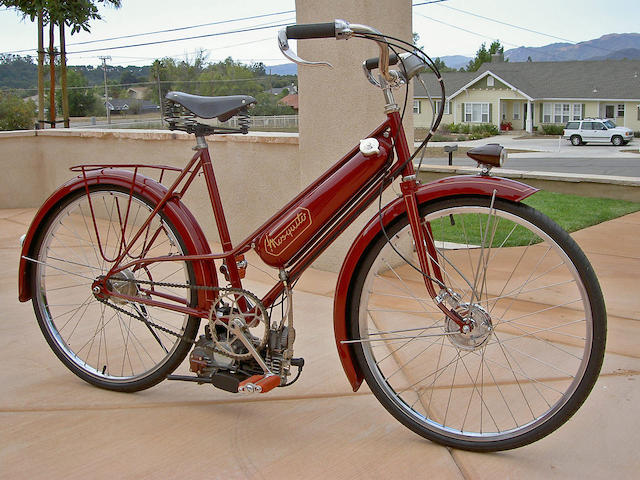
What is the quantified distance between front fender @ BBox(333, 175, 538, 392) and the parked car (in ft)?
139

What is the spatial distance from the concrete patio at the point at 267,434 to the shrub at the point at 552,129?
48188 mm

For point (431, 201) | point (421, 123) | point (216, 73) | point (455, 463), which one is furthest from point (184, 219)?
point (421, 123)

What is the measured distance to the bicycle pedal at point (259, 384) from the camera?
237cm

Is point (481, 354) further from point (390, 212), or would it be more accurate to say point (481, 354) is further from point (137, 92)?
point (137, 92)

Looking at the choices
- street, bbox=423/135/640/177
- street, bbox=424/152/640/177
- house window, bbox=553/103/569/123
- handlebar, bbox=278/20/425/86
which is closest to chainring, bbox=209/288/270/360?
handlebar, bbox=278/20/425/86

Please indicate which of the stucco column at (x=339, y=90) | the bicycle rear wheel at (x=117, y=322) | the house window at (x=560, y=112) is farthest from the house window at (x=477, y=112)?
the bicycle rear wheel at (x=117, y=322)

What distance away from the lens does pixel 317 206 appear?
227 centimetres

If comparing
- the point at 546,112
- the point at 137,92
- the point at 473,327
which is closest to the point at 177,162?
the point at 473,327

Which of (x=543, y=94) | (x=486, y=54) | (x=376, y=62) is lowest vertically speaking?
(x=376, y=62)

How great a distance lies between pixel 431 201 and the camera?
2.18 metres

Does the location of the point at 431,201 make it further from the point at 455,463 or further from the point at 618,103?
the point at 618,103

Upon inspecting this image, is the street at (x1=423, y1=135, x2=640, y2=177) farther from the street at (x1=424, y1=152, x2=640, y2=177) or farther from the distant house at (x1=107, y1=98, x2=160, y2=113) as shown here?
the distant house at (x1=107, y1=98, x2=160, y2=113)

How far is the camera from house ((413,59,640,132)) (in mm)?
46875

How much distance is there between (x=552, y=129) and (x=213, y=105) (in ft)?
163
